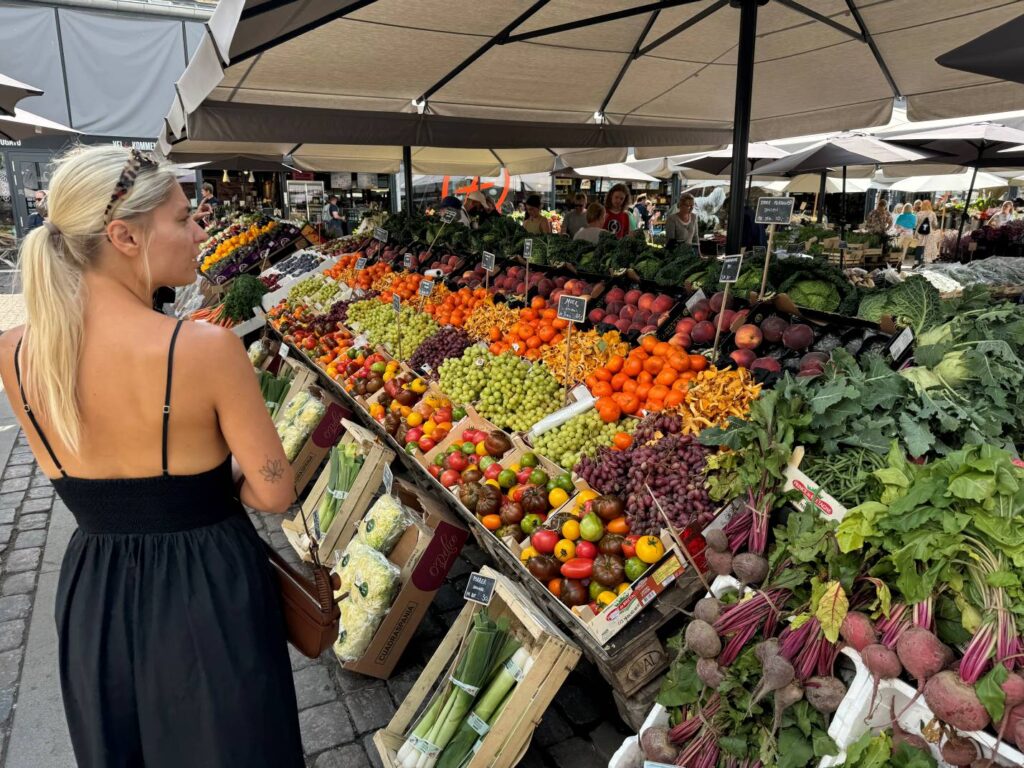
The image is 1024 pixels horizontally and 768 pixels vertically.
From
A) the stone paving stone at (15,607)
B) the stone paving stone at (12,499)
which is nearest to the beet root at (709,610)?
the stone paving stone at (15,607)

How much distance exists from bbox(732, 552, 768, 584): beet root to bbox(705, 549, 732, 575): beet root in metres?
0.04

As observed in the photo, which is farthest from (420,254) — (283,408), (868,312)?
(868,312)

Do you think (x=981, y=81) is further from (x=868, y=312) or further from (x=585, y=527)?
(x=585, y=527)

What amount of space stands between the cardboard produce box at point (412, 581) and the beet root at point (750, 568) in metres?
1.53

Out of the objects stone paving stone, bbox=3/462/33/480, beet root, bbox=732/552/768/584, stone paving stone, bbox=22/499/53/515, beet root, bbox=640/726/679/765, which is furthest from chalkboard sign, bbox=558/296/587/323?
stone paving stone, bbox=3/462/33/480

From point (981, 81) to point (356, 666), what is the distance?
19.7 feet

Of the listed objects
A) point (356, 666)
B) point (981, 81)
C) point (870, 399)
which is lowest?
point (356, 666)

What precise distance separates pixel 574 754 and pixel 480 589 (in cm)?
87

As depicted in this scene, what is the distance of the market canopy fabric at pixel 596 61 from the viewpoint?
4191 mm

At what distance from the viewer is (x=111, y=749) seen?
1695 mm

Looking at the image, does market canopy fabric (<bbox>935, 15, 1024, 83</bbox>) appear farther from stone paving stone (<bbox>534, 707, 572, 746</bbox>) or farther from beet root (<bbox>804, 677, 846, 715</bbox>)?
stone paving stone (<bbox>534, 707, 572, 746</bbox>)

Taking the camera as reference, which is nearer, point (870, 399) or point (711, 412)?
Result: point (870, 399)

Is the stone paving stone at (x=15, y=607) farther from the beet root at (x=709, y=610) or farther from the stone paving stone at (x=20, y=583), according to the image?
the beet root at (x=709, y=610)

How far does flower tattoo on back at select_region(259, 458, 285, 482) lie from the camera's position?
5.44 ft
